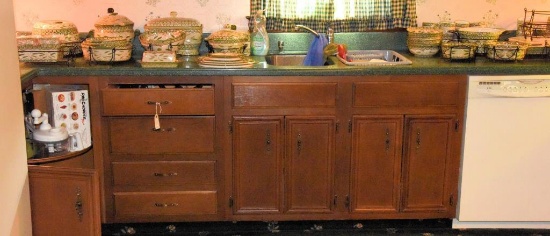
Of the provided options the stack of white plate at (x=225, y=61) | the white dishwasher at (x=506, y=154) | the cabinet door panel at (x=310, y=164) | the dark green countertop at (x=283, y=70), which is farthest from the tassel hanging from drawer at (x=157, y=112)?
the white dishwasher at (x=506, y=154)

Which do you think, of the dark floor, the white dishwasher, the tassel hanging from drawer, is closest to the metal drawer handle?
the tassel hanging from drawer

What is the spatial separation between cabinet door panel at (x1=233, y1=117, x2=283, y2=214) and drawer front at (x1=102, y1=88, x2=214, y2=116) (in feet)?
0.60

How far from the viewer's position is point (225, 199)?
3244mm

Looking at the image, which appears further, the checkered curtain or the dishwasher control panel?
the checkered curtain

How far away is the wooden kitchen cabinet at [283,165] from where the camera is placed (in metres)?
3.13

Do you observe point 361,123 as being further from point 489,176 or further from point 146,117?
point 146,117

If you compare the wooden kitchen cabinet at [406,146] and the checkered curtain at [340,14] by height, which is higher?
the checkered curtain at [340,14]

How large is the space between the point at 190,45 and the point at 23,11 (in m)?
0.94

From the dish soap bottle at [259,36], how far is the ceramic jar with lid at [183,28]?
289 mm

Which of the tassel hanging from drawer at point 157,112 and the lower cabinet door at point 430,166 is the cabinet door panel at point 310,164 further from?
the tassel hanging from drawer at point 157,112

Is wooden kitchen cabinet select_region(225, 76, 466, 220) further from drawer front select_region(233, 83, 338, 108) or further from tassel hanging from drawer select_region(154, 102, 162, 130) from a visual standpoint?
tassel hanging from drawer select_region(154, 102, 162, 130)

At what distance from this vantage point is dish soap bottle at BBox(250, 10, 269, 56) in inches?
138

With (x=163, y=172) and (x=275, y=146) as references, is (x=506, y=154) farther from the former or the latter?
(x=163, y=172)

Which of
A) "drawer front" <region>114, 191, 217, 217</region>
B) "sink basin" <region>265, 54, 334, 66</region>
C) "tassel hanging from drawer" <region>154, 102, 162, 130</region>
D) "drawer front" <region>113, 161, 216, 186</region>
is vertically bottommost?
"drawer front" <region>114, 191, 217, 217</region>
